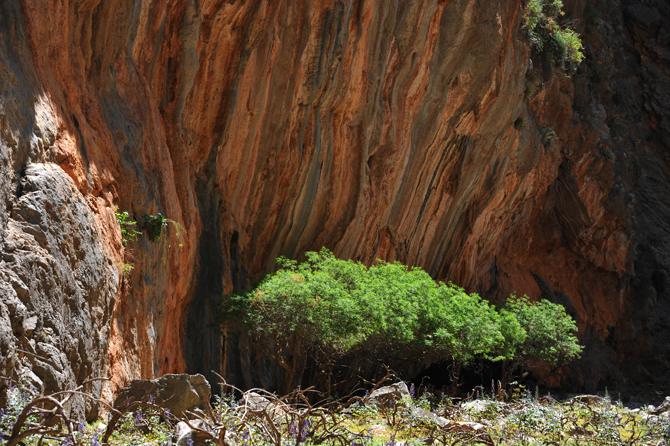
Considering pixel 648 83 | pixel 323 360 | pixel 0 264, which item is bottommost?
pixel 323 360

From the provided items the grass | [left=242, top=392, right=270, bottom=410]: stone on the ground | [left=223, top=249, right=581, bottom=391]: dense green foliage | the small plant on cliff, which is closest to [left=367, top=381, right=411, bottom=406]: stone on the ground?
the grass

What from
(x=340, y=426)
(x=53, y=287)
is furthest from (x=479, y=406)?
(x=53, y=287)

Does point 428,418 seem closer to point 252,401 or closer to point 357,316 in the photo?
point 252,401

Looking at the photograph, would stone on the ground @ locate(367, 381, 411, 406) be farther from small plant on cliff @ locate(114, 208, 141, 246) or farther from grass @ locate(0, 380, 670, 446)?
small plant on cliff @ locate(114, 208, 141, 246)

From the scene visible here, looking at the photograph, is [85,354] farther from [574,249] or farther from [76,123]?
[574,249]

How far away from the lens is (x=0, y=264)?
5035 millimetres

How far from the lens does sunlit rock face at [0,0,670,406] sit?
28.2ft

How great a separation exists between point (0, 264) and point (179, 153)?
8186 millimetres

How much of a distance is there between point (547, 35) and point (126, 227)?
22053 millimetres

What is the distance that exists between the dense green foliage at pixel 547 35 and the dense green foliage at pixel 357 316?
13.8 metres

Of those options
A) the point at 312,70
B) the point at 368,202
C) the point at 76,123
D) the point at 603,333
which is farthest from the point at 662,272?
the point at 76,123

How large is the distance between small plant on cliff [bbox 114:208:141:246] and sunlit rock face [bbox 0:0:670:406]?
0.58ft

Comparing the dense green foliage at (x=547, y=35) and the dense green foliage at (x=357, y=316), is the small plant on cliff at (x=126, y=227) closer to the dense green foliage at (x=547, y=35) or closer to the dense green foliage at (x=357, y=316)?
the dense green foliage at (x=357, y=316)

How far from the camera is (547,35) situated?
2542 cm
